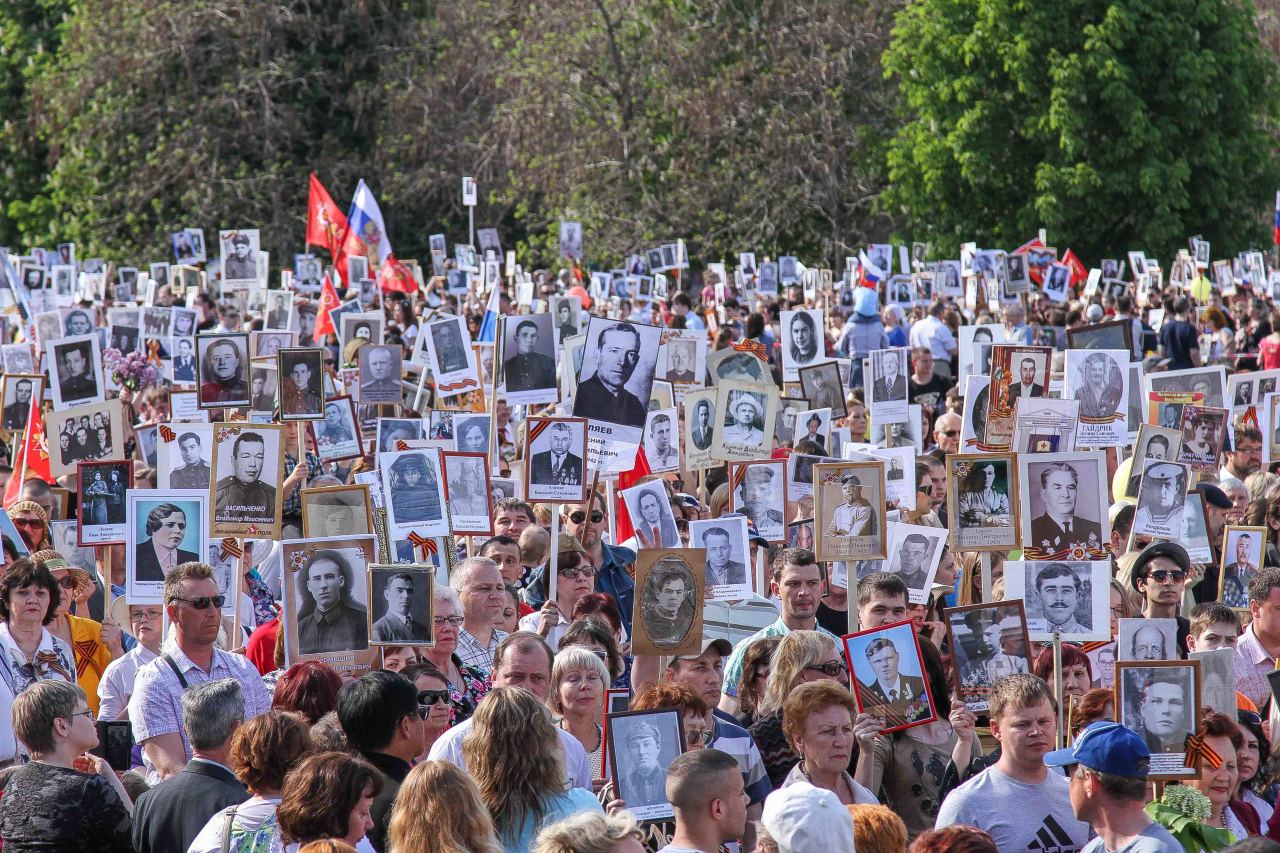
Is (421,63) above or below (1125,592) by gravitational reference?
above

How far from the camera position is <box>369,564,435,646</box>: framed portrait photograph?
24.3 feet

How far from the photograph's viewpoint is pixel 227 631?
9273 mm

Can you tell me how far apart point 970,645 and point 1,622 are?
12.1ft

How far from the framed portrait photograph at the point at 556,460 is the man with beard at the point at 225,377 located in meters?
3.40

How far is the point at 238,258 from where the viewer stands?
84.3 feet


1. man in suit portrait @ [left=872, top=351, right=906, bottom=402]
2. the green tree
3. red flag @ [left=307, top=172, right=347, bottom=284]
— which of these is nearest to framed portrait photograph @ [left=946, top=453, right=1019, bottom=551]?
man in suit portrait @ [left=872, top=351, right=906, bottom=402]

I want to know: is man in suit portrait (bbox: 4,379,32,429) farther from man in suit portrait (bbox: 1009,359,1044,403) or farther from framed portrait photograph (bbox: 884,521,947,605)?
framed portrait photograph (bbox: 884,521,947,605)

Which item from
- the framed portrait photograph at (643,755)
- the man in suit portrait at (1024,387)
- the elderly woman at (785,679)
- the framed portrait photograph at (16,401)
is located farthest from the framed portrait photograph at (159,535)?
the man in suit portrait at (1024,387)

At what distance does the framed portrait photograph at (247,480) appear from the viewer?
9047 mm

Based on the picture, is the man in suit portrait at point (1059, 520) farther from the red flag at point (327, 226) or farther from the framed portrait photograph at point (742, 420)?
the red flag at point (327, 226)

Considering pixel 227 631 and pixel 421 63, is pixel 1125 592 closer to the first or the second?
pixel 227 631

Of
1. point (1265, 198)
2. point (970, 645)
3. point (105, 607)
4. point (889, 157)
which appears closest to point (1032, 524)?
point (970, 645)

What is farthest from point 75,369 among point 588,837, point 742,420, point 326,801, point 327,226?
point 327,226

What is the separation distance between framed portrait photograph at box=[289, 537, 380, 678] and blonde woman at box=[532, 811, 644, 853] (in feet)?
9.68
